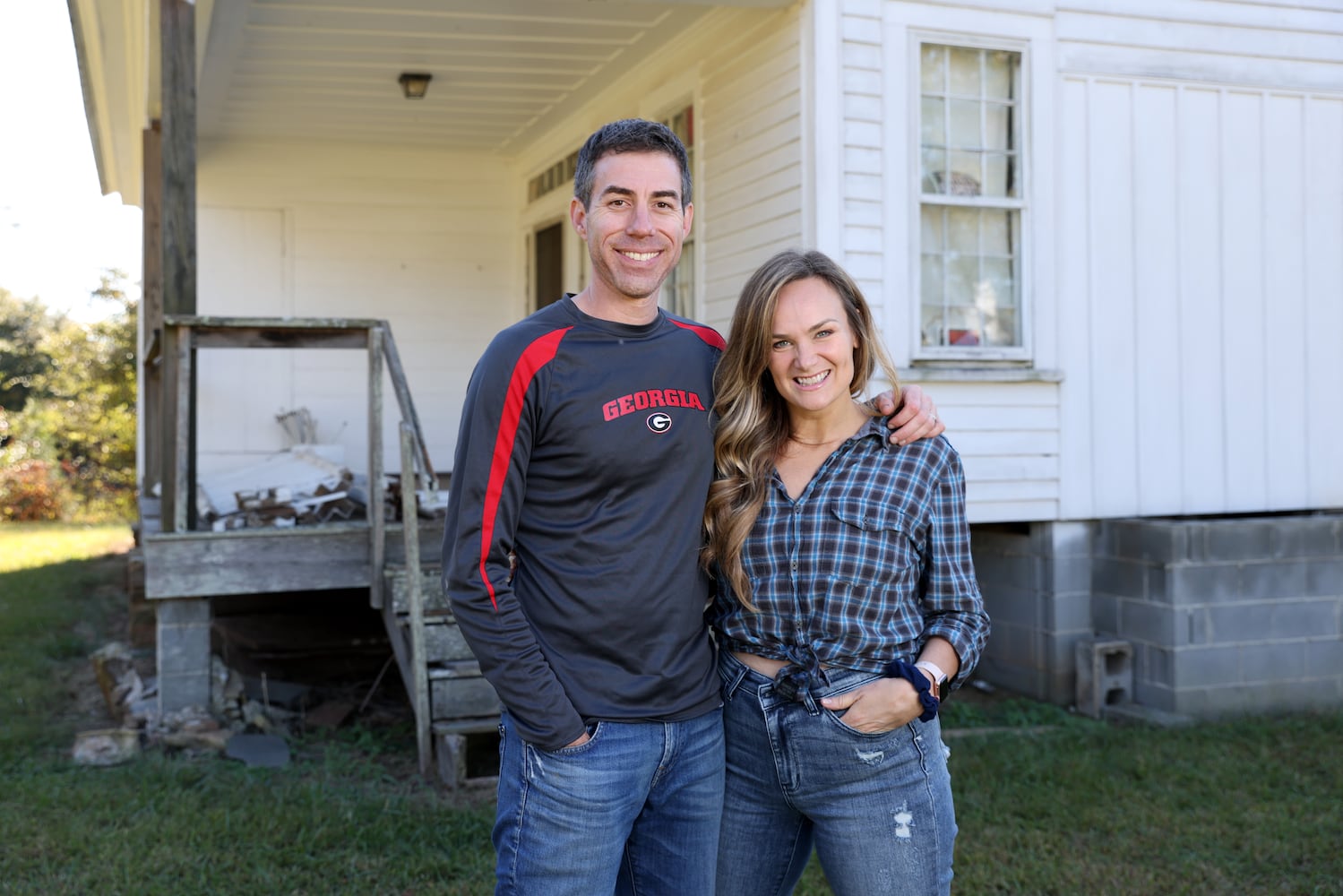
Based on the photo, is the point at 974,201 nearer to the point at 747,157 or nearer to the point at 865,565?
the point at 747,157

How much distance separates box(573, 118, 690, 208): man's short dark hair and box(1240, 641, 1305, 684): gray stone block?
17.7ft

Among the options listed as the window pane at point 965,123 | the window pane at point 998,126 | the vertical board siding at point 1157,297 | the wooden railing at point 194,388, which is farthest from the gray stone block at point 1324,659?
the wooden railing at point 194,388

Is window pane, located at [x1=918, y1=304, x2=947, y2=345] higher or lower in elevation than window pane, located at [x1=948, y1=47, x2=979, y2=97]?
lower

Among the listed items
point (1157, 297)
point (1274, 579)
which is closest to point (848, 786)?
point (1274, 579)

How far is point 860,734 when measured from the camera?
217 cm

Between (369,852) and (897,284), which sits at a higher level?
(897,284)

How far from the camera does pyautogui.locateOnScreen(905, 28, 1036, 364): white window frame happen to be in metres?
6.41

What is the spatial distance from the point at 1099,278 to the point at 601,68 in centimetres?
334

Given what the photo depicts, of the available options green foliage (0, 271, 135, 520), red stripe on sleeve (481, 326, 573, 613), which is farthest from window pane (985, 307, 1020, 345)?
green foliage (0, 271, 135, 520)

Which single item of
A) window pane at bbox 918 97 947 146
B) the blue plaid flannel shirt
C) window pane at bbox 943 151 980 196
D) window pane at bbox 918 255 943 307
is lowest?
the blue plaid flannel shirt

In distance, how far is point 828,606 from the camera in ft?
7.30

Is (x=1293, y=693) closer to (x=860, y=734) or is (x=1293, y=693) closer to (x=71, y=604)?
(x=860, y=734)

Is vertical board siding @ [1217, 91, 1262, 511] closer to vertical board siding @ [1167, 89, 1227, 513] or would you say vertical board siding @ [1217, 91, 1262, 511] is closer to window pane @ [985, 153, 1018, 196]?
vertical board siding @ [1167, 89, 1227, 513]

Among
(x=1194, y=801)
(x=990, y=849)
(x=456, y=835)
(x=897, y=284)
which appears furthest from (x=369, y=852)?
(x=897, y=284)
